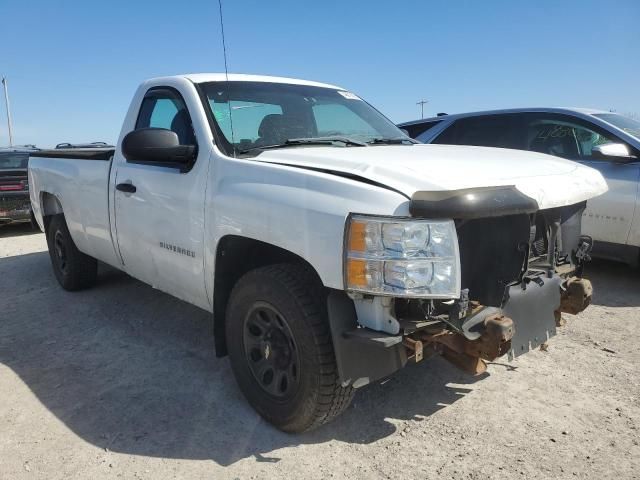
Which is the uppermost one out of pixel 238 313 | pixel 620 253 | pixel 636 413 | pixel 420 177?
pixel 420 177

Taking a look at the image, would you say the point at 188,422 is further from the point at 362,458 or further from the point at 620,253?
the point at 620,253

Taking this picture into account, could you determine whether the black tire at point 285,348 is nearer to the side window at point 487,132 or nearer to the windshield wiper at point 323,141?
the windshield wiper at point 323,141

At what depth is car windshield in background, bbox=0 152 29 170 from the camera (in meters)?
9.97

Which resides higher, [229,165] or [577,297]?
[229,165]

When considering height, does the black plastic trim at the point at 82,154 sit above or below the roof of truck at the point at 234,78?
below

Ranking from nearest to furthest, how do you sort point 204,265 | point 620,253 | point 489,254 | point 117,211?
1. point 489,254
2. point 204,265
3. point 117,211
4. point 620,253

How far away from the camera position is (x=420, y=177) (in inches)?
88.3

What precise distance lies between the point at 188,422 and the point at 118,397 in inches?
23.3

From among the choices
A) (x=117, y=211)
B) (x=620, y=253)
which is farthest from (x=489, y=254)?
(x=620, y=253)

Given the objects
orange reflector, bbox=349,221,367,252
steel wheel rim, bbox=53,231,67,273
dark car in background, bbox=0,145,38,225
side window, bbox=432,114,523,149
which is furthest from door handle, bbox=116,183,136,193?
dark car in background, bbox=0,145,38,225

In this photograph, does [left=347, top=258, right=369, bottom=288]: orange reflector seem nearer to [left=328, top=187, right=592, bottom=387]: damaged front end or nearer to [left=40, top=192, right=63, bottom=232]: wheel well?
[left=328, top=187, right=592, bottom=387]: damaged front end

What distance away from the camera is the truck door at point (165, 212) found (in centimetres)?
311

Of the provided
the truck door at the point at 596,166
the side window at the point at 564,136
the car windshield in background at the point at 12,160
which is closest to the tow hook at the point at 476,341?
the truck door at the point at 596,166

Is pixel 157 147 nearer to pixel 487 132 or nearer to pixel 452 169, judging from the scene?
pixel 452 169
